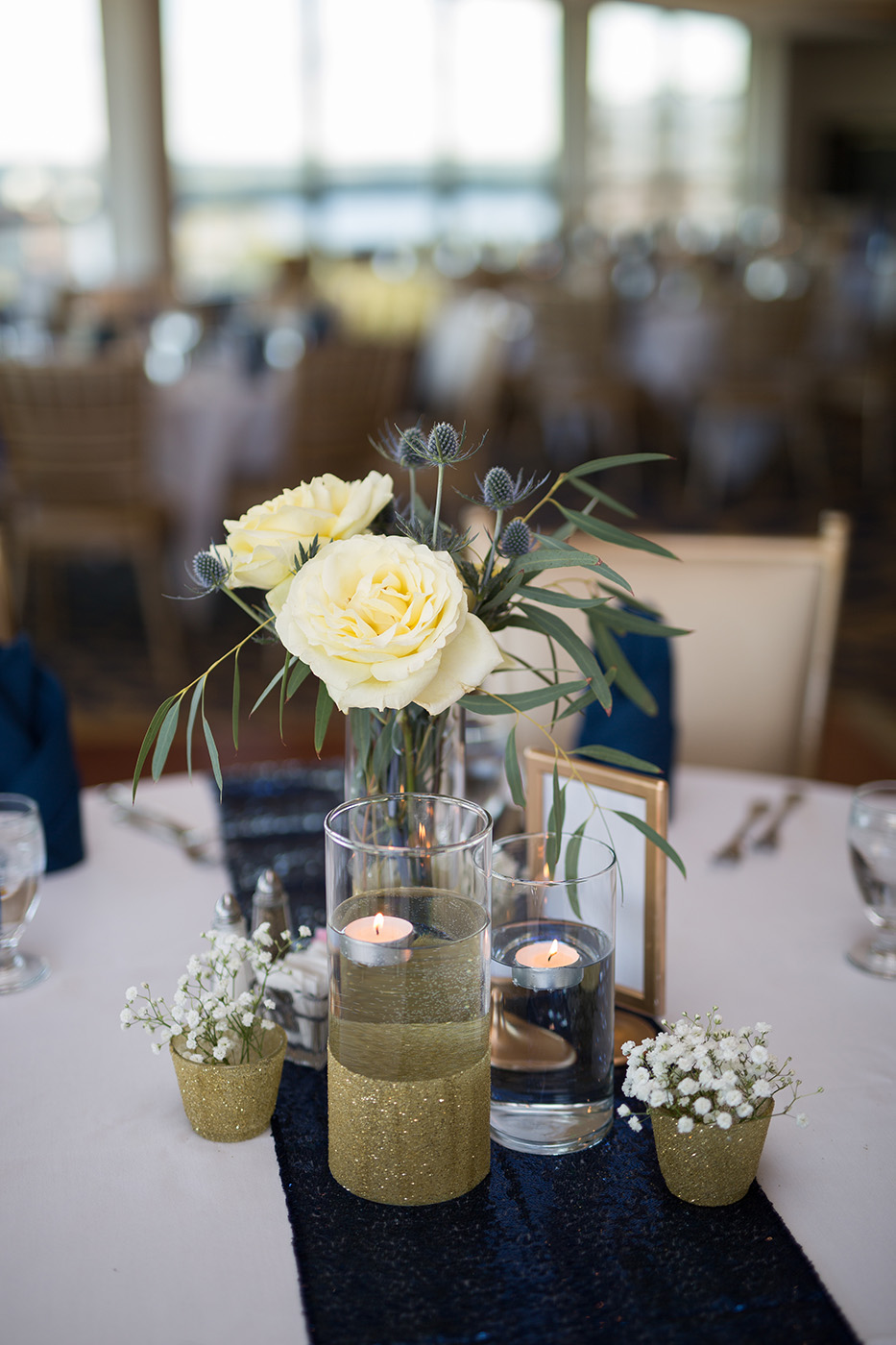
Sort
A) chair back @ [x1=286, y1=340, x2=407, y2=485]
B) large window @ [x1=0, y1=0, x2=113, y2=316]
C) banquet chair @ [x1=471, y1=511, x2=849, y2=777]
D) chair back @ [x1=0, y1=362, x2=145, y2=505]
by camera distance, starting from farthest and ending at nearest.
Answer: large window @ [x1=0, y1=0, x2=113, y2=316] < chair back @ [x1=286, y1=340, x2=407, y2=485] < chair back @ [x1=0, y1=362, x2=145, y2=505] < banquet chair @ [x1=471, y1=511, x2=849, y2=777]

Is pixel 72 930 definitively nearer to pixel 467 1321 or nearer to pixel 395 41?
pixel 467 1321

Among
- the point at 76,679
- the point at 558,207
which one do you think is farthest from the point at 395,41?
the point at 76,679

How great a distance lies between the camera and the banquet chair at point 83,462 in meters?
3.52

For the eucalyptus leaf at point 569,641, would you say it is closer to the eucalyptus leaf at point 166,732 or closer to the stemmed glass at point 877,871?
the eucalyptus leaf at point 166,732

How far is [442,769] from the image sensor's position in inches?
35.4

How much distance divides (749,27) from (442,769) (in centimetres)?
1293

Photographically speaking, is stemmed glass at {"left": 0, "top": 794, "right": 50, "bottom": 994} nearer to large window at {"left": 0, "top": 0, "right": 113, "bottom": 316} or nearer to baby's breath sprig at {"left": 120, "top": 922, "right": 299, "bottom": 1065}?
baby's breath sprig at {"left": 120, "top": 922, "right": 299, "bottom": 1065}

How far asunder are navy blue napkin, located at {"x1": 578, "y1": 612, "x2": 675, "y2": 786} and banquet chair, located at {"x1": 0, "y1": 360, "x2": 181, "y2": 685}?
8.16ft

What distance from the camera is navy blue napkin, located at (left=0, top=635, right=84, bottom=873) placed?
4.04ft

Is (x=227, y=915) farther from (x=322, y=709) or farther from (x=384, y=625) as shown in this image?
(x=384, y=625)

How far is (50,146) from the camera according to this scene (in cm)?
916

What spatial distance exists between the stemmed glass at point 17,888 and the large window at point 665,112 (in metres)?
11.4

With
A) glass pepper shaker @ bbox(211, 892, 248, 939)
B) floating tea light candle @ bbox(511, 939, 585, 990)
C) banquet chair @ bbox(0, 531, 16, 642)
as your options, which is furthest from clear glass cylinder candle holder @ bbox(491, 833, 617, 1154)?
banquet chair @ bbox(0, 531, 16, 642)

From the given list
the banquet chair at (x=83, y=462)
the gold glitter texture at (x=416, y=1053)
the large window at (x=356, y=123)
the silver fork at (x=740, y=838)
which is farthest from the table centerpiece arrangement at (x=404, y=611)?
the large window at (x=356, y=123)
